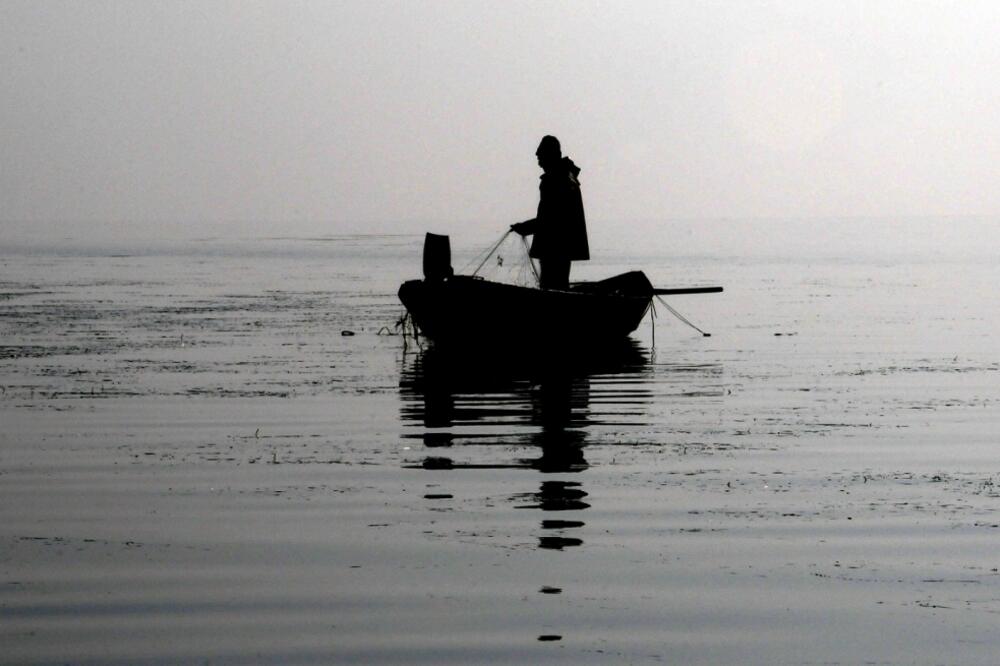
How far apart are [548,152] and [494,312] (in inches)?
102

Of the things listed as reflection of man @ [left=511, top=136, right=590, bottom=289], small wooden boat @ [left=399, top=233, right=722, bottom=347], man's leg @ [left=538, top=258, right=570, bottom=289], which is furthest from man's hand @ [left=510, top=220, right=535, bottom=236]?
man's leg @ [left=538, top=258, right=570, bottom=289]

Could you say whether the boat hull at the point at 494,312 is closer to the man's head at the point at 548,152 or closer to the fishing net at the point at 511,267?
the fishing net at the point at 511,267

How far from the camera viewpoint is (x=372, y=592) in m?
8.03

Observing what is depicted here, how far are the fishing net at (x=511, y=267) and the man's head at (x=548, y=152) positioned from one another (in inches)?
46.2

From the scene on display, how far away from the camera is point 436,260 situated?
23.2 m

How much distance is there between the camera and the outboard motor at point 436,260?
23.3 meters

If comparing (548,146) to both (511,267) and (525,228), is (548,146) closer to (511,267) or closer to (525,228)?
(525,228)

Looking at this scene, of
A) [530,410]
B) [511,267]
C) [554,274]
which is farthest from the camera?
[511,267]

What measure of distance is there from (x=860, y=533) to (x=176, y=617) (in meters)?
4.38

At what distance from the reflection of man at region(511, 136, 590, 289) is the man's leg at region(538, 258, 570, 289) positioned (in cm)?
12

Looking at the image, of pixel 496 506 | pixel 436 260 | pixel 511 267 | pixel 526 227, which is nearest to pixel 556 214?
pixel 526 227

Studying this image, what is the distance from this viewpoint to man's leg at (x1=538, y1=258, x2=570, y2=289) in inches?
938

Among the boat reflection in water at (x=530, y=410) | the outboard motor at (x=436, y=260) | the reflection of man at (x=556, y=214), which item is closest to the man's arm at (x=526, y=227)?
the reflection of man at (x=556, y=214)

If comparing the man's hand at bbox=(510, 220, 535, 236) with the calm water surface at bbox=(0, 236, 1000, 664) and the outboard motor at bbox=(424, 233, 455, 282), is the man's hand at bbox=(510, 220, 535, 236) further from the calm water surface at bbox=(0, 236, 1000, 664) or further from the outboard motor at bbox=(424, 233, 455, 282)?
the calm water surface at bbox=(0, 236, 1000, 664)
